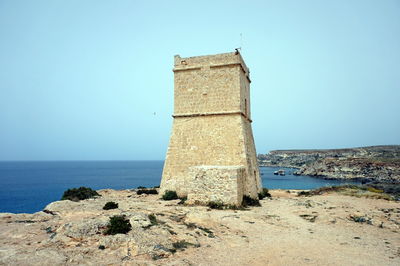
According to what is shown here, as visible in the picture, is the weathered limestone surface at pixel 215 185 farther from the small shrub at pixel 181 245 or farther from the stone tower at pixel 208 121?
the small shrub at pixel 181 245

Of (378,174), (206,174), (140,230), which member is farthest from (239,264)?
(378,174)

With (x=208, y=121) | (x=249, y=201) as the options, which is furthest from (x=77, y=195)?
(x=249, y=201)

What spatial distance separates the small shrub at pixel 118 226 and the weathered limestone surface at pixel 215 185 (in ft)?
22.8

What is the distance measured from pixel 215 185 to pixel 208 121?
5.71m

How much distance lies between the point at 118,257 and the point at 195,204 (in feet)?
28.2

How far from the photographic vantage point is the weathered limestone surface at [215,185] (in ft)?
51.3

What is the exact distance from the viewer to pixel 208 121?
20.0 m

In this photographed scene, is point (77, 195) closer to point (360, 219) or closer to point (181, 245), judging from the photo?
point (181, 245)

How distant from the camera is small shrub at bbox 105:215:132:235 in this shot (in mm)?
9320

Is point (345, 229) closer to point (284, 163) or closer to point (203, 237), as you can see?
point (203, 237)

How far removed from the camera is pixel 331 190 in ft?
80.7

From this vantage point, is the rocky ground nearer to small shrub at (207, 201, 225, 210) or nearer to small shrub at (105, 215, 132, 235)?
small shrub at (105, 215, 132, 235)

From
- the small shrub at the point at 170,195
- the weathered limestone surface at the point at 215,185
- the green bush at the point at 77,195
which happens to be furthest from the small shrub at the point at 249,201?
the green bush at the point at 77,195

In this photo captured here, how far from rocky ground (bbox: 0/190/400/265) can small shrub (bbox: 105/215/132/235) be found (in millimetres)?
251
